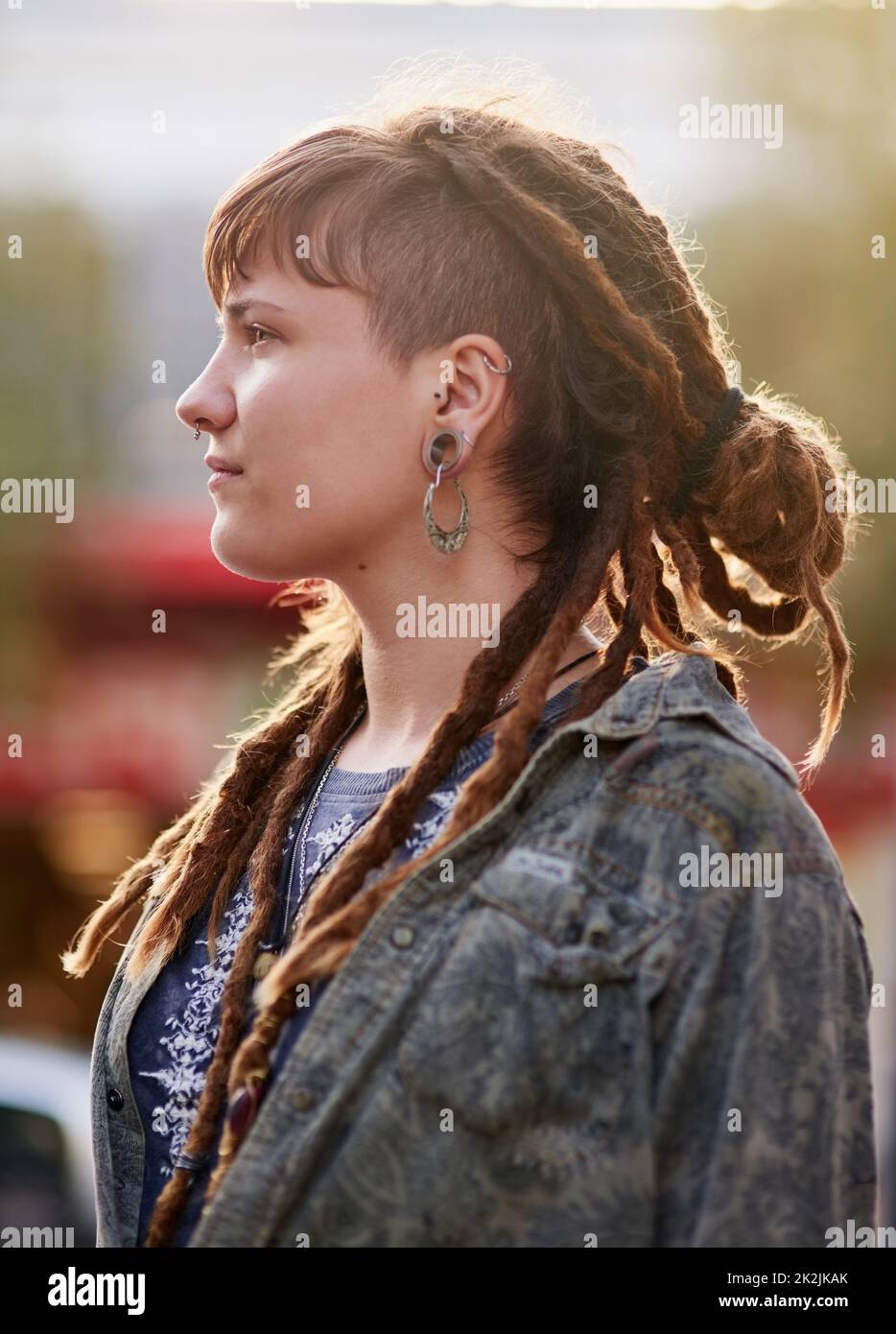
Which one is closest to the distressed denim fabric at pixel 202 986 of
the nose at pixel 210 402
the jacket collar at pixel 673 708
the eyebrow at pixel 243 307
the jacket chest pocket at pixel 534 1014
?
the jacket collar at pixel 673 708

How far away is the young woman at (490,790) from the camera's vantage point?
169 centimetres

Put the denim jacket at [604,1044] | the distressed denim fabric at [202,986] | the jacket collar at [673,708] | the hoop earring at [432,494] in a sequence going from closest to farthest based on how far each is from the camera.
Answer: the denim jacket at [604,1044] → the jacket collar at [673,708] → the distressed denim fabric at [202,986] → the hoop earring at [432,494]

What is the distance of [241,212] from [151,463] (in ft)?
54.8

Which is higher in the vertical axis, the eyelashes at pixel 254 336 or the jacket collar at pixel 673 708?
the eyelashes at pixel 254 336

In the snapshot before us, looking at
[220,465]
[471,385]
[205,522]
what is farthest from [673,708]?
[205,522]

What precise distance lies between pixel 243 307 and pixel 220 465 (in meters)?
0.25

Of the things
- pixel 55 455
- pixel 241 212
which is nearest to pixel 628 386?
pixel 241 212

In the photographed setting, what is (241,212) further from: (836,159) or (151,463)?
(151,463)

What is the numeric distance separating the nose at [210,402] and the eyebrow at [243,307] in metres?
0.10

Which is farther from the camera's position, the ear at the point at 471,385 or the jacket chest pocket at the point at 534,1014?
the ear at the point at 471,385

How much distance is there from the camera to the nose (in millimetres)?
2203

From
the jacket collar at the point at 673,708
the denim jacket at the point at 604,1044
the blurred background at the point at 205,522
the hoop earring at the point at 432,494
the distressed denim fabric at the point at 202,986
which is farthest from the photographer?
the blurred background at the point at 205,522

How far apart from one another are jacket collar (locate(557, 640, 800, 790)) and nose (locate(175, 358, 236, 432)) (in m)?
0.76

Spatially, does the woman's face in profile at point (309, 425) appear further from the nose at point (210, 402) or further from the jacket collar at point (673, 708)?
the jacket collar at point (673, 708)
